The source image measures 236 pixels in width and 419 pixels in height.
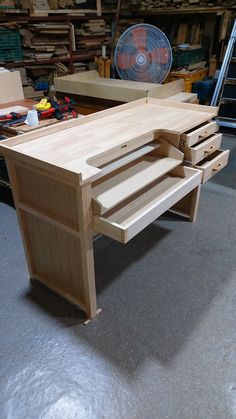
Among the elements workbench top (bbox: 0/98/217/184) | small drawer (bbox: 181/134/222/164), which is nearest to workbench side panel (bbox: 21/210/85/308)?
workbench top (bbox: 0/98/217/184)

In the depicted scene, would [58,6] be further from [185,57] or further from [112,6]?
[185,57]

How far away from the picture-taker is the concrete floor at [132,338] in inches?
48.4

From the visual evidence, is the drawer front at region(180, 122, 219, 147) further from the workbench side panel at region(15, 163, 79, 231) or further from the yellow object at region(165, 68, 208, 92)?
the yellow object at region(165, 68, 208, 92)

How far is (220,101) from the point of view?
3695 mm

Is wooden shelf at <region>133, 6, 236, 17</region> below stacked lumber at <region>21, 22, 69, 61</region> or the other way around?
the other way around

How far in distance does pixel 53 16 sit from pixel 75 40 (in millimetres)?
440

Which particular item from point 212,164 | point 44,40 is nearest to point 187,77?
point 44,40

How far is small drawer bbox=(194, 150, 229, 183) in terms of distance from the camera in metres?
1.84

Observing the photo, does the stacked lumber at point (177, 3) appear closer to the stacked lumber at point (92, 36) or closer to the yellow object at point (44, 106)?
the stacked lumber at point (92, 36)

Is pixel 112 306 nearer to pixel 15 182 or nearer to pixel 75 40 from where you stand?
pixel 15 182

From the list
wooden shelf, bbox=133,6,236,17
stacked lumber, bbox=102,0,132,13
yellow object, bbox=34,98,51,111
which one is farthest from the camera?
stacked lumber, bbox=102,0,132,13

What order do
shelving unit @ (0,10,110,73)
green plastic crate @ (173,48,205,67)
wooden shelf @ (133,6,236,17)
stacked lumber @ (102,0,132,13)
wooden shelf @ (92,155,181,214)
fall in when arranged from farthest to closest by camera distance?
stacked lumber @ (102,0,132,13), green plastic crate @ (173,48,205,67), wooden shelf @ (133,6,236,17), shelving unit @ (0,10,110,73), wooden shelf @ (92,155,181,214)

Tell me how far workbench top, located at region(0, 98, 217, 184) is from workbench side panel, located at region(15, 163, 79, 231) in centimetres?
9

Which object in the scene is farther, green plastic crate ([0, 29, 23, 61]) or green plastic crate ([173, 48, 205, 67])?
green plastic crate ([173, 48, 205, 67])
